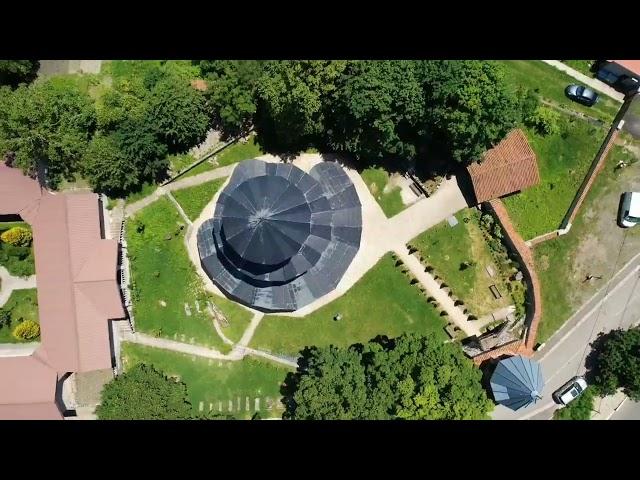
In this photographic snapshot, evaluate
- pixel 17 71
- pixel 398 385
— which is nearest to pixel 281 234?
pixel 398 385

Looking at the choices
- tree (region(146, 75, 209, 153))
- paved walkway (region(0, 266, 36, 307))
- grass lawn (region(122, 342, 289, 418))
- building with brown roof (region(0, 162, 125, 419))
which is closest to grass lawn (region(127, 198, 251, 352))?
grass lawn (region(122, 342, 289, 418))

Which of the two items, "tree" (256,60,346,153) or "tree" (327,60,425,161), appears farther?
"tree" (256,60,346,153)

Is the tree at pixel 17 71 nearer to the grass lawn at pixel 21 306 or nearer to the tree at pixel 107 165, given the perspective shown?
the tree at pixel 107 165

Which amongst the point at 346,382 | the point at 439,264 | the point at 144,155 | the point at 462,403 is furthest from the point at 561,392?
the point at 144,155

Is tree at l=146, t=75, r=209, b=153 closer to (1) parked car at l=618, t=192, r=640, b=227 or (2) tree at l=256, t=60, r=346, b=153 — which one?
(2) tree at l=256, t=60, r=346, b=153

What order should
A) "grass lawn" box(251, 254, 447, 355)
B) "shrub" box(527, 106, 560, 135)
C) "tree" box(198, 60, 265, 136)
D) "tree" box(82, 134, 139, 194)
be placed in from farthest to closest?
"grass lawn" box(251, 254, 447, 355)
"shrub" box(527, 106, 560, 135)
"tree" box(82, 134, 139, 194)
"tree" box(198, 60, 265, 136)

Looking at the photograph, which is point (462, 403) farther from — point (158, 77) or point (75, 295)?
point (158, 77)
